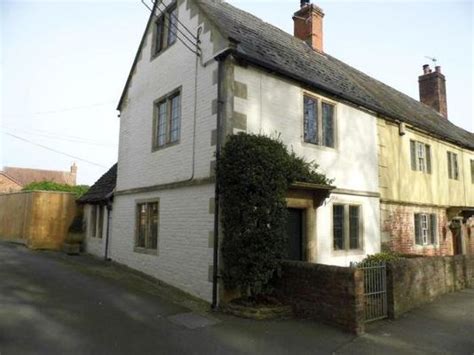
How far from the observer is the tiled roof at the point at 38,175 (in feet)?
171

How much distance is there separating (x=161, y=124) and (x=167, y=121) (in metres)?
0.59

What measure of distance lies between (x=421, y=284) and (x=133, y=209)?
9.36m

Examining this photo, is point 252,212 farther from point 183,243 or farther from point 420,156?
point 420,156

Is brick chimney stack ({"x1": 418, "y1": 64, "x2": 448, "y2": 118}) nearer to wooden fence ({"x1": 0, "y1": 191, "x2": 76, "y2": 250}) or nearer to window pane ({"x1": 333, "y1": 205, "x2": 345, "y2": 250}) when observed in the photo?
window pane ({"x1": 333, "y1": 205, "x2": 345, "y2": 250})

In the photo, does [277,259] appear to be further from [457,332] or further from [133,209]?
[133,209]

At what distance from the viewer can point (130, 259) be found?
1315 cm

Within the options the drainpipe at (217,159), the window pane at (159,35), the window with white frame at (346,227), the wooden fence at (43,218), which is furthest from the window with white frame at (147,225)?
the wooden fence at (43,218)

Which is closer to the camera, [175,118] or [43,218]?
[175,118]

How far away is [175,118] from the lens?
39.3ft

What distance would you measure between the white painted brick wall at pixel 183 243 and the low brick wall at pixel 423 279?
4.32 metres

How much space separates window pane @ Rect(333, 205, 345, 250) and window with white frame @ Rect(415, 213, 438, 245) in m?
5.49

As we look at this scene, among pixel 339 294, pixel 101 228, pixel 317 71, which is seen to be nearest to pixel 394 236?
pixel 317 71

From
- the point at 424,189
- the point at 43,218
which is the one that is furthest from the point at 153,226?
the point at 424,189

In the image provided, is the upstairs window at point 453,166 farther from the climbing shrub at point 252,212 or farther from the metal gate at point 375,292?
the climbing shrub at point 252,212
